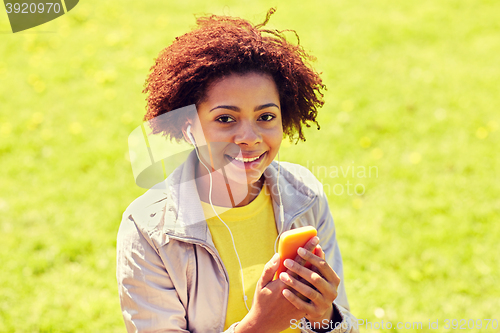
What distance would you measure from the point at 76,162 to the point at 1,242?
0.96 m

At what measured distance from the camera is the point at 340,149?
416 cm

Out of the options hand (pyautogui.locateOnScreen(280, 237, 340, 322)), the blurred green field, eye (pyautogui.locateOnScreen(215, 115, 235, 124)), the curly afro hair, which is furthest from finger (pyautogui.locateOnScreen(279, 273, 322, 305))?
the blurred green field

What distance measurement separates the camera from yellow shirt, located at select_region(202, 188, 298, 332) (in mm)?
1766

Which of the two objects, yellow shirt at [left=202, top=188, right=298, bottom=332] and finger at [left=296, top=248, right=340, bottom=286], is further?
yellow shirt at [left=202, top=188, right=298, bottom=332]

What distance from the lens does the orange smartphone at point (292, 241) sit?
1544 millimetres

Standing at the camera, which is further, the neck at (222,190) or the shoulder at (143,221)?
the neck at (222,190)

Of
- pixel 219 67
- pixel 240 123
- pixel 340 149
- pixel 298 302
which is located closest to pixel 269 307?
pixel 298 302

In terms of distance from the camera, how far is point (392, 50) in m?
5.55

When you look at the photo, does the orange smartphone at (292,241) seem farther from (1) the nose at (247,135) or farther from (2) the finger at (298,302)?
(1) the nose at (247,135)

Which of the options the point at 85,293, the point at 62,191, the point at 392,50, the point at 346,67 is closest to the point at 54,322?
the point at 85,293

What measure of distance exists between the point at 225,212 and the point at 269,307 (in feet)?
1.44

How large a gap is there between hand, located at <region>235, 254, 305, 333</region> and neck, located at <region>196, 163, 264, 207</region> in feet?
1.23

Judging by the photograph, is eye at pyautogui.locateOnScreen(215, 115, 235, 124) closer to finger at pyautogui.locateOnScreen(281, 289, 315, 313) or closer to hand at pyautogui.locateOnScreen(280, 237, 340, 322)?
hand at pyautogui.locateOnScreen(280, 237, 340, 322)

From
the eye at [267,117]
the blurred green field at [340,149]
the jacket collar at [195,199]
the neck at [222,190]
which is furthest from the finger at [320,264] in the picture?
the blurred green field at [340,149]
